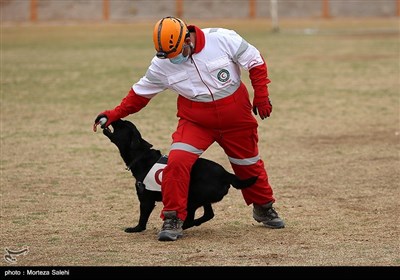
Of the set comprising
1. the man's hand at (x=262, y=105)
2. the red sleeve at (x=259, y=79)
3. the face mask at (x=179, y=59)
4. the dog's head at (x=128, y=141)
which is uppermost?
the face mask at (x=179, y=59)

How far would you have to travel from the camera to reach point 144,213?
865cm

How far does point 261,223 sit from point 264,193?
449mm

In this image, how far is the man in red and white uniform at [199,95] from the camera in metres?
8.26

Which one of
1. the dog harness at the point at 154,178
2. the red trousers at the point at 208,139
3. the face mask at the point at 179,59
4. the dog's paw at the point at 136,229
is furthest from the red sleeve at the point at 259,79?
the dog's paw at the point at 136,229

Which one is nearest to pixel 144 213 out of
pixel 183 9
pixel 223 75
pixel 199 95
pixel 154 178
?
pixel 154 178

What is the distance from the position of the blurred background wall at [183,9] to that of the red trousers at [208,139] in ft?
119

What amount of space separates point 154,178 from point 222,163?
431cm

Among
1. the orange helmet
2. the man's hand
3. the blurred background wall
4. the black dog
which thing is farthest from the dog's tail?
the blurred background wall

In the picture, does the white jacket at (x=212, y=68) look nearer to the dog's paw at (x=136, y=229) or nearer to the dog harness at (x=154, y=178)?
the dog harness at (x=154, y=178)

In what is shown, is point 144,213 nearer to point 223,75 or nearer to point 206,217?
point 206,217
